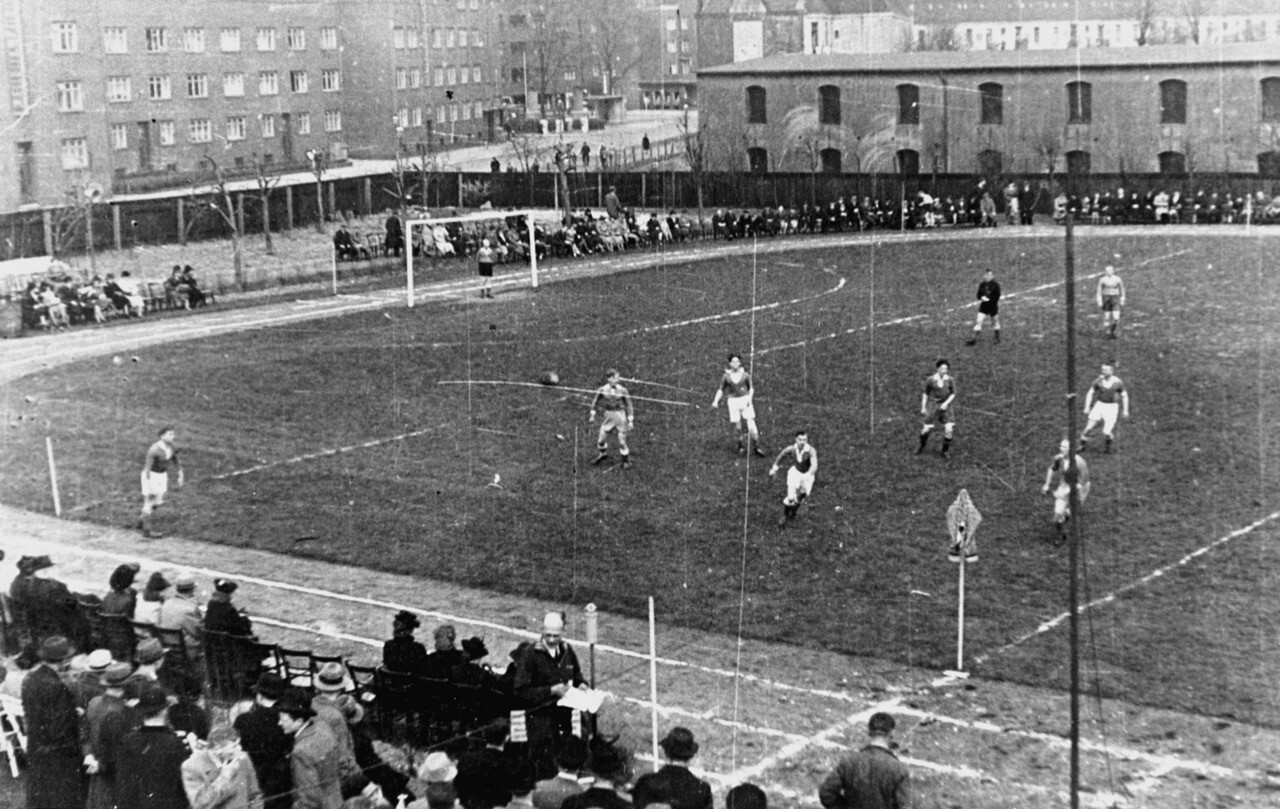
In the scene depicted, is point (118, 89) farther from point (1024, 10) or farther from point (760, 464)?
point (1024, 10)

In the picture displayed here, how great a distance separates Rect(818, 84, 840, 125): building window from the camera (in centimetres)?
6656

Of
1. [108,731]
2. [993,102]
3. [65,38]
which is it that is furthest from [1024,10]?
[108,731]

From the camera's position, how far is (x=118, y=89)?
60438mm

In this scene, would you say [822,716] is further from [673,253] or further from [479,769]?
[673,253]

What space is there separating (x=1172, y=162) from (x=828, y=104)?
1472 cm

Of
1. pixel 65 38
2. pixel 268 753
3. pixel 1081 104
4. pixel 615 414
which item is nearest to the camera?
pixel 268 753

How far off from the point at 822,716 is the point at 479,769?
6.13 meters

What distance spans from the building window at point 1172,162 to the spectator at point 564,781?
56.3 meters

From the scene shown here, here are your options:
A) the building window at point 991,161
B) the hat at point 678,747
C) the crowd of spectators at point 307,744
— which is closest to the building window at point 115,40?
the building window at point 991,161

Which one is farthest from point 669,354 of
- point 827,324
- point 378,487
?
point 378,487

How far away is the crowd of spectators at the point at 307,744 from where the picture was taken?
962 cm

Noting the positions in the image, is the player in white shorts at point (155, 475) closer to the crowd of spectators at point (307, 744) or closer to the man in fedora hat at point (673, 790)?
the crowd of spectators at point (307, 744)

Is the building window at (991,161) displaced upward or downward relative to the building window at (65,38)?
downward

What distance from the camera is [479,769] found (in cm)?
968
